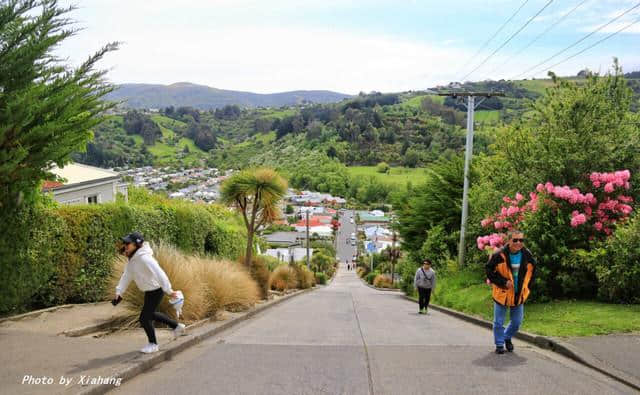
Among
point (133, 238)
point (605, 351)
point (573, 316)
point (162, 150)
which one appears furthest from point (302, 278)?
point (162, 150)

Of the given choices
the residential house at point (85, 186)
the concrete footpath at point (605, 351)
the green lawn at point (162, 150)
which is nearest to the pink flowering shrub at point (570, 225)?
the concrete footpath at point (605, 351)

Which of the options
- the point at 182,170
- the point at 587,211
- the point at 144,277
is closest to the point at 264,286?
the point at 587,211

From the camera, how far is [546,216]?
13.0m

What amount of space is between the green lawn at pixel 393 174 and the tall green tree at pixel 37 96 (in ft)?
407

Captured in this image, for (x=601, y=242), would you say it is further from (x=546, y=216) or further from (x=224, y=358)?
(x=224, y=358)

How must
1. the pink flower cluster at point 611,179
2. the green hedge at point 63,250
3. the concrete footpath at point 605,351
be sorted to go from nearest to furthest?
the concrete footpath at point 605,351, the green hedge at point 63,250, the pink flower cluster at point 611,179

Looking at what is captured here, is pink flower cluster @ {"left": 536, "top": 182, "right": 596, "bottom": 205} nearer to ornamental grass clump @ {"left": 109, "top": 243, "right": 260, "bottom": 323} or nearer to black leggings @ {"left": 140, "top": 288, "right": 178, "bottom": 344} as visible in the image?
ornamental grass clump @ {"left": 109, "top": 243, "right": 260, "bottom": 323}

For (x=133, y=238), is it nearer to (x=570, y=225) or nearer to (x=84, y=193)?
(x=570, y=225)

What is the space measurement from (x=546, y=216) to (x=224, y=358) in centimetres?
872

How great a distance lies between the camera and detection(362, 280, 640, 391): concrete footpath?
6746 mm

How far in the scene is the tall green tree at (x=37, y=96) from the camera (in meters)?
6.91

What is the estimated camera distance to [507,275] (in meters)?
7.82

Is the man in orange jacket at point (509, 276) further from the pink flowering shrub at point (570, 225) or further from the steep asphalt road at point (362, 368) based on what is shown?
the pink flowering shrub at point (570, 225)

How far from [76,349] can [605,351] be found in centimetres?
710
